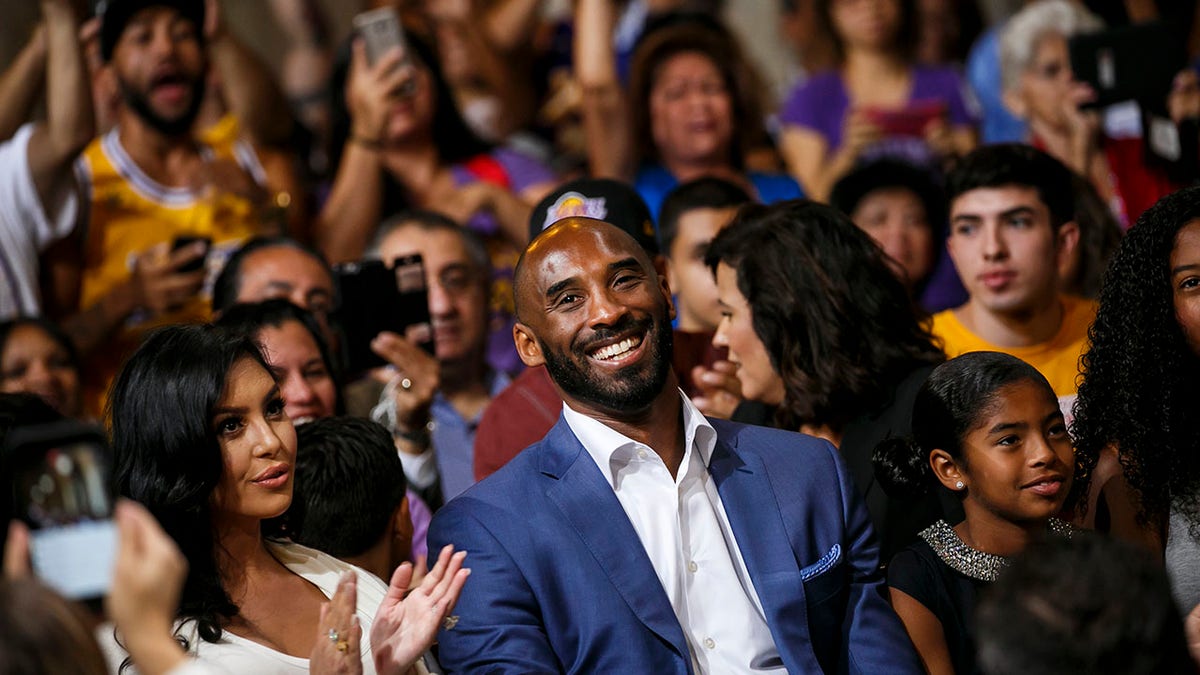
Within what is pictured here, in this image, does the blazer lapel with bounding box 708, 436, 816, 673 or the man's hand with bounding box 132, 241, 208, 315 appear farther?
the man's hand with bounding box 132, 241, 208, 315

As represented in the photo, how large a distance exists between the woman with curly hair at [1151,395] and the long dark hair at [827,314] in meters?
0.51

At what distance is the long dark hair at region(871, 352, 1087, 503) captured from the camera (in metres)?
3.17

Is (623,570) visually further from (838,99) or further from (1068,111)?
(838,99)

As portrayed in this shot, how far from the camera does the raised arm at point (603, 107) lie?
5.61 m

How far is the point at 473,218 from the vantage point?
18.4ft

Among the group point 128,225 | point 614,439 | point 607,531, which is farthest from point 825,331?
point 128,225

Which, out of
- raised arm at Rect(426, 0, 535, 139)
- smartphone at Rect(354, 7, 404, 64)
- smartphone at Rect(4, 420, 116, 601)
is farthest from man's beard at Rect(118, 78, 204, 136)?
smartphone at Rect(4, 420, 116, 601)

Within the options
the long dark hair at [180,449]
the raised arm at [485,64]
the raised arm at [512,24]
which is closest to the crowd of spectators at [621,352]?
the long dark hair at [180,449]

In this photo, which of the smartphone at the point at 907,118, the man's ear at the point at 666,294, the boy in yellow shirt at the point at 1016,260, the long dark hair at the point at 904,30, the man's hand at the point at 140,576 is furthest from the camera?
the long dark hair at the point at 904,30

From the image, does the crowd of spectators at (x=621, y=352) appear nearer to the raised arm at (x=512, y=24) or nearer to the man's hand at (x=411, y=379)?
the man's hand at (x=411, y=379)

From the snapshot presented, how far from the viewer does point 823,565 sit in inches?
119

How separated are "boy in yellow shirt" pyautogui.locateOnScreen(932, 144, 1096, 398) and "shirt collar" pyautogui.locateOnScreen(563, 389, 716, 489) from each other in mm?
1122

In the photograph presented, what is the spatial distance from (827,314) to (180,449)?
65.4 inches

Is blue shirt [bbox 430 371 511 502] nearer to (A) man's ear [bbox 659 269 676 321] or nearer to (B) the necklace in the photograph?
(A) man's ear [bbox 659 269 676 321]
